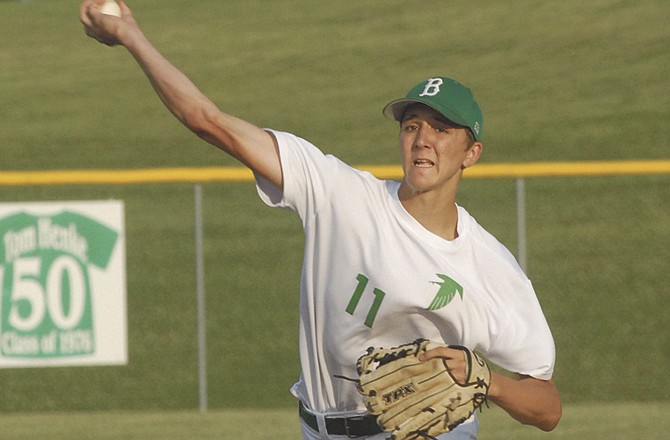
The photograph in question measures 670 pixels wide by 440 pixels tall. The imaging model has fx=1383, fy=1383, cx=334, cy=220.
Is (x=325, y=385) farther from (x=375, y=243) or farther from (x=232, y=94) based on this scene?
(x=232, y=94)

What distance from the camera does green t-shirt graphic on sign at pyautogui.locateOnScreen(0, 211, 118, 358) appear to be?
28.7ft

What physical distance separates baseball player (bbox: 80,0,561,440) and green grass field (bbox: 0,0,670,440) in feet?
12.6

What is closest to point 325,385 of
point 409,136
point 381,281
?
point 381,281

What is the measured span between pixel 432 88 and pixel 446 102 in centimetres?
8

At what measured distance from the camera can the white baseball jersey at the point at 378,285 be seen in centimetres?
438

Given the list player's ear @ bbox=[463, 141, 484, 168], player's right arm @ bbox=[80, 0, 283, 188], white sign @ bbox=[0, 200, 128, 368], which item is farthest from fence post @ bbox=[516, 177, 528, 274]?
player's right arm @ bbox=[80, 0, 283, 188]

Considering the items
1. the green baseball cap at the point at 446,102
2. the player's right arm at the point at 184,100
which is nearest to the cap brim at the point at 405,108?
the green baseball cap at the point at 446,102

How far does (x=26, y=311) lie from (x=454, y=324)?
4.90m

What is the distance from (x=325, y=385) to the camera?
14.9ft

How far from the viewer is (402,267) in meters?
4.38

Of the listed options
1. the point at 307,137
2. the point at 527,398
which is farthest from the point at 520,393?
the point at 307,137

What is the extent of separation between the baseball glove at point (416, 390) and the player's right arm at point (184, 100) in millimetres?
677

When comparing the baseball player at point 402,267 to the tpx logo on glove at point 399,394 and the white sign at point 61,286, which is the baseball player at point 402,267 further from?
the white sign at point 61,286

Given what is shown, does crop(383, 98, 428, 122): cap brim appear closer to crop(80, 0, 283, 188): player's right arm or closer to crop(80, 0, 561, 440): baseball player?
crop(80, 0, 561, 440): baseball player
